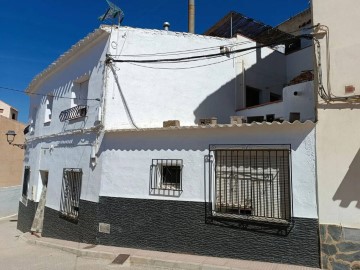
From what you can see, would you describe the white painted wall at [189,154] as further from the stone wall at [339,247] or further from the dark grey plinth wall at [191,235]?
the stone wall at [339,247]

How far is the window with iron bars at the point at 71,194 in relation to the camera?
31.7 ft

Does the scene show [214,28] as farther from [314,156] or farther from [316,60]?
[314,156]

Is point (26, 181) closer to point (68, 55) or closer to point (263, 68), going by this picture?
point (68, 55)

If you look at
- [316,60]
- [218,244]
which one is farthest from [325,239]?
[316,60]

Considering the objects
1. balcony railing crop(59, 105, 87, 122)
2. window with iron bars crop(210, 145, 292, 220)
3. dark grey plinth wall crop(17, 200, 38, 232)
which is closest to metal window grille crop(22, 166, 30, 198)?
dark grey plinth wall crop(17, 200, 38, 232)

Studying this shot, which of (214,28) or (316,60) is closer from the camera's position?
(316,60)

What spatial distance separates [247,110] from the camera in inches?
424

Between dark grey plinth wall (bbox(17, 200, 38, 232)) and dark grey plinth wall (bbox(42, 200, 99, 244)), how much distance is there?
1.72 metres

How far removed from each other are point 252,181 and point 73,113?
6.58 meters

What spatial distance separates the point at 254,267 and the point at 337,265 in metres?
1.46

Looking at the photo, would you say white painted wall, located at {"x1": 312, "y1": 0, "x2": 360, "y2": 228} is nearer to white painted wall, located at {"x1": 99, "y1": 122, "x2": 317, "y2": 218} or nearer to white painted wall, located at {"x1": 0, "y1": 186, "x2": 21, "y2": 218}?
white painted wall, located at {"x1": 99, "y1": 122, "x2": 317, "y2": 218}

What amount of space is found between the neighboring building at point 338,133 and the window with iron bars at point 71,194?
22.3 ft

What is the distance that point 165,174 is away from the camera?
7758mm

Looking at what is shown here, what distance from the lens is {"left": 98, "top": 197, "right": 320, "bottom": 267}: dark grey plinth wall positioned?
598 centimetres
